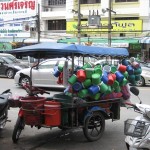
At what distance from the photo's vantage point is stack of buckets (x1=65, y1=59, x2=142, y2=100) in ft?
22.2

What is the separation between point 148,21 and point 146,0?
2.10m

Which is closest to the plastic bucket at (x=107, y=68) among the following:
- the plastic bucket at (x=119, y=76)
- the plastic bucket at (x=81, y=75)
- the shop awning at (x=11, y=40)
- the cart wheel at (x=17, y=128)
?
the plastic bucket at (x=119, y=76)

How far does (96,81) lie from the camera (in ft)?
22.3

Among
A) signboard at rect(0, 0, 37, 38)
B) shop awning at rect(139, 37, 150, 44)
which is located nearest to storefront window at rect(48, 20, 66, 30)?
signboard at rect(0, 0, 37, 38)

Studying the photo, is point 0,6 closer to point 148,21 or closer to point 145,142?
point 148,21

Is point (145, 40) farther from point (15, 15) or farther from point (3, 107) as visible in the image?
point (3, 107)

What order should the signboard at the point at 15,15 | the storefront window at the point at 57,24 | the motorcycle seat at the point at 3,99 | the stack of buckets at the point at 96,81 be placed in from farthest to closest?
the signboard at the point at 15,15, the storefront window at the point at 57,24, the motorcycle seat at the point at 3,99, the stack of buckets at the point at 96,81

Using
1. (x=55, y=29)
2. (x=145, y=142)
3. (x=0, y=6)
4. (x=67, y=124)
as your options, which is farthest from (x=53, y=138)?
(x=0, y=6)

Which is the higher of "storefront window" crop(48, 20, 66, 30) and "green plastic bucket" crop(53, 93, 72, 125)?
"storefront window" crop(48, 20, 66, 30)

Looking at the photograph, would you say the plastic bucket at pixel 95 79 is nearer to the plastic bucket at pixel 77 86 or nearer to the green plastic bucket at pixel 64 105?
the plastic bucket at pixel 77 86

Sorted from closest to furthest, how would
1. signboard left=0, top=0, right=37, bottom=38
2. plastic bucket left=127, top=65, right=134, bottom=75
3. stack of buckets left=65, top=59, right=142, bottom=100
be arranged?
stack of buckets left=65, top=59, right=142, bottom=100 → plastic bucket left=127, top=65, right=134, bottom=75 → signboard left=0, top=0, right=37, bottom=38

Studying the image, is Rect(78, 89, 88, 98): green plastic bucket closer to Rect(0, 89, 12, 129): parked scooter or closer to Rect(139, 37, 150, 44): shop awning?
Rect(0, 89, 12, 129): parked scooter

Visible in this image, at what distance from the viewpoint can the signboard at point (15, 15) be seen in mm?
42875

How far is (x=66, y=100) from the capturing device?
22.5 feet
